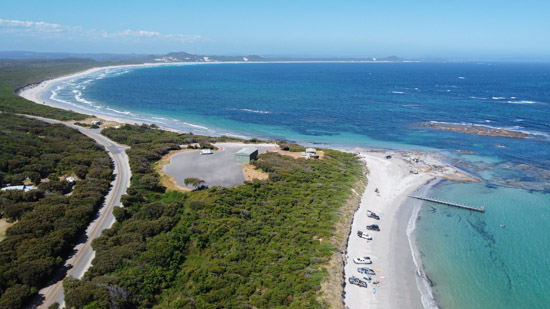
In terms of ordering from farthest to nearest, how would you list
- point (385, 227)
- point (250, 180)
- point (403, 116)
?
point (403, 116) → point (250, 180) → point (385, 227)

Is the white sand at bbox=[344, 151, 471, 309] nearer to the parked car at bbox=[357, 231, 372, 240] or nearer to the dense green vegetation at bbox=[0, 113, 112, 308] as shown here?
the parked car at bbox=[357, 231, 372, 240]

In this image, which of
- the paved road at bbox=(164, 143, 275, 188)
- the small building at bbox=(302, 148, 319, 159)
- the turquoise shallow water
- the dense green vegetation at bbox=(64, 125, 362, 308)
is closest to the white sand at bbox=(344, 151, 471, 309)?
the turquoise shallow water

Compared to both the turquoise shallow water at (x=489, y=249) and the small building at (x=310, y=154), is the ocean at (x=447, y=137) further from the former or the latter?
the small building at (x=310, y=154)

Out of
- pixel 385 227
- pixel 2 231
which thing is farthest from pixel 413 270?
pixel 2 231

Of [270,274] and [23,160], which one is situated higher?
[23,160]

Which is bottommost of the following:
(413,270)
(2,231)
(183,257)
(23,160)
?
(413,270)

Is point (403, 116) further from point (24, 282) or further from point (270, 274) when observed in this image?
point (24, 282)

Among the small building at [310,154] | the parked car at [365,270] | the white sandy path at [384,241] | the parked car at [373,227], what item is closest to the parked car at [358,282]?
the white sandy path at [384,241]
